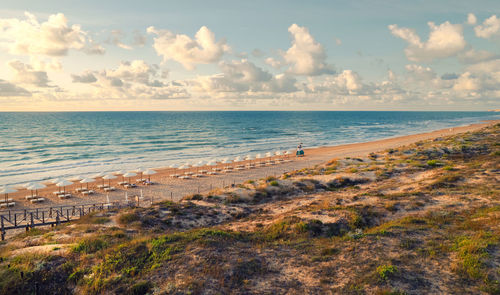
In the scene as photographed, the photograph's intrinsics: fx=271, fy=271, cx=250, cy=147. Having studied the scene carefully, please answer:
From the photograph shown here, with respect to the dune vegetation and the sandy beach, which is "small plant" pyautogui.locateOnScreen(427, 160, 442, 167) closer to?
the dune vegetation

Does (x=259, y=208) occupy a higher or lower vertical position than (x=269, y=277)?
lower

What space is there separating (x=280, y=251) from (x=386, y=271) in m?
3.90

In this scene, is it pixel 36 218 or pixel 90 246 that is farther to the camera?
pixel 36 218

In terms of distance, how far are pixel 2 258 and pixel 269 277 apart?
10.2 metres

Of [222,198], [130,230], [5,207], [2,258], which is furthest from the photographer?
[5,207]

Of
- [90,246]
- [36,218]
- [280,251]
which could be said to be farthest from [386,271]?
[36,218]

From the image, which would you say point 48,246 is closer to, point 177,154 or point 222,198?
point 222,198

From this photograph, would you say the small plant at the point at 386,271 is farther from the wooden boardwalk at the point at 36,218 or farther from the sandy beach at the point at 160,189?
the sandy beach at the point at 160,189

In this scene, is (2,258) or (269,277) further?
(2,258)

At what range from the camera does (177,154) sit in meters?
56.9

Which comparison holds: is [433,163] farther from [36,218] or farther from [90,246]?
[36,218]

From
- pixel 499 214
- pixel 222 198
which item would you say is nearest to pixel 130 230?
pixel 222 198

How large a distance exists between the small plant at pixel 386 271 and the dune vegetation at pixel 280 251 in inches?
1.6

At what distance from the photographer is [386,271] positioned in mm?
8734
